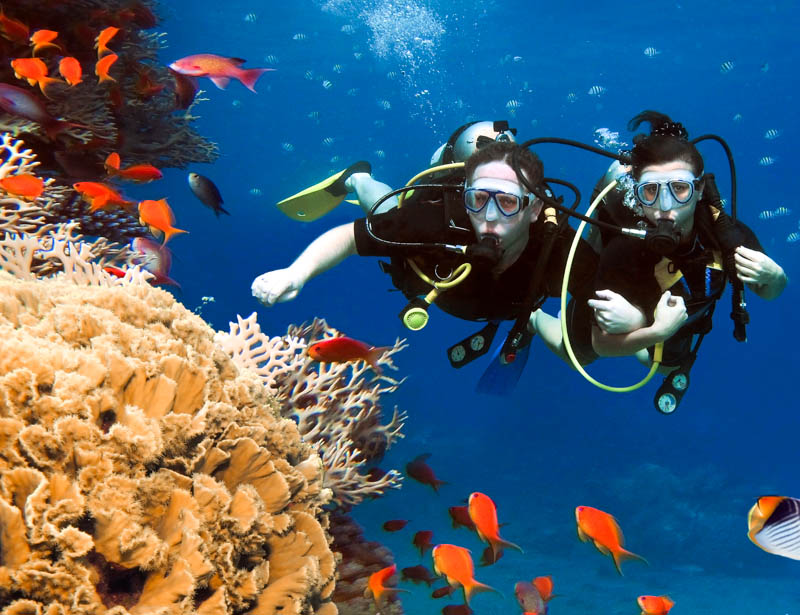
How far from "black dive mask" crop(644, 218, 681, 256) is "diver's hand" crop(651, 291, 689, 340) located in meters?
0.30

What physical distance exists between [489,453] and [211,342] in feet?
82.0

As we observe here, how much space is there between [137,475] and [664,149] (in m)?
3.71

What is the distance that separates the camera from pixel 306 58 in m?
30.6

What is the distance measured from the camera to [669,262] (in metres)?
3.95

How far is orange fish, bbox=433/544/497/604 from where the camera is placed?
4055mm

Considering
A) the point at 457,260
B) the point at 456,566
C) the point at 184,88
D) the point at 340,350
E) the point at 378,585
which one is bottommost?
the point at 378,585

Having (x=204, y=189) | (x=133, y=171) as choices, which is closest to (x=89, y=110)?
(x=133, y=171)

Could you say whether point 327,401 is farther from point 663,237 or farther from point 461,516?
point 663,237

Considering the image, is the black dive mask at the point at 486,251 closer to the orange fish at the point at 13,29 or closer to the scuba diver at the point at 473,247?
the scuba diver at the point at 473,247

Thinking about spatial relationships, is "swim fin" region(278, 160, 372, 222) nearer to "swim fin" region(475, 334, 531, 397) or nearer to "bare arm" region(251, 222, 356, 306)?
"bare arm" region(251, 222, 356, 306)

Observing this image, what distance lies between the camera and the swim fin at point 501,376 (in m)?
5.09

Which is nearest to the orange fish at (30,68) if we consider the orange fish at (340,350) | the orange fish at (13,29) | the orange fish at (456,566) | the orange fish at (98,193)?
the orange fish at (13,29)

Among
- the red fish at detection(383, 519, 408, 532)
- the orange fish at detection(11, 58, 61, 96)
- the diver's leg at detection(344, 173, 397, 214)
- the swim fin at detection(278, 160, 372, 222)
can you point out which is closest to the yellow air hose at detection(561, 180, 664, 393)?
the diver's leg at detection(344, 173, 397, 214)

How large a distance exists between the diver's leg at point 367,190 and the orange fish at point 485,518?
2779 mm
